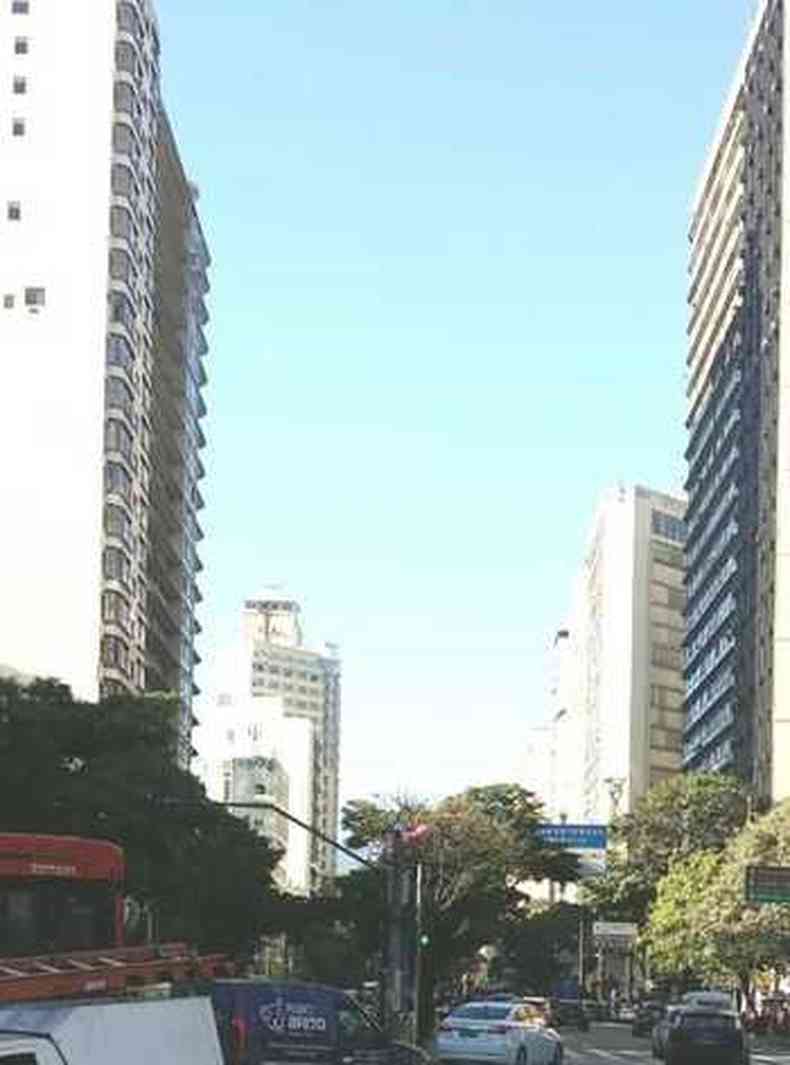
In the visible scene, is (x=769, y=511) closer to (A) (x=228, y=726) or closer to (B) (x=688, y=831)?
(B) (x=688, y=831)

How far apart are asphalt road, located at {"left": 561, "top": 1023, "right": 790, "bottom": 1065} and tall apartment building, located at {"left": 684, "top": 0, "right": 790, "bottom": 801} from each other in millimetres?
34009

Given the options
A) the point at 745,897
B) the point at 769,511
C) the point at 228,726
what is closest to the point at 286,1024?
the point at 745,897

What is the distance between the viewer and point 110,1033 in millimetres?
7012

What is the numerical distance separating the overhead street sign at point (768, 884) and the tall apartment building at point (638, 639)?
108 m

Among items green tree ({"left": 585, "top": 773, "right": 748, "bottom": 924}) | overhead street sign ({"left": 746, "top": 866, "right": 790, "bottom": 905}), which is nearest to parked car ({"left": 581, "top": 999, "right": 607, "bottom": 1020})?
green tree ({"left": 585, "top": 773, "right": 748, "bottom": 924})

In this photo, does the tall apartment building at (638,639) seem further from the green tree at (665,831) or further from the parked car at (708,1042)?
the parked car at (708,1042)

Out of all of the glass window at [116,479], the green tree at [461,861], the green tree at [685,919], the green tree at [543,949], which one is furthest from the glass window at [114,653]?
the green tree at [543,949]

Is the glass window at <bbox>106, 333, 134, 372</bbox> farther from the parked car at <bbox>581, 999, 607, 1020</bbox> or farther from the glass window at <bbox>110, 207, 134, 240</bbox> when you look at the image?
the parked car at <bbox>581, 999, 607, 1020</bbox>

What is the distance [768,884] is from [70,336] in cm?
5715

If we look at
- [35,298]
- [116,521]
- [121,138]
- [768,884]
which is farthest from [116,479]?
[768,884]

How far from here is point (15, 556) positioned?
357ft

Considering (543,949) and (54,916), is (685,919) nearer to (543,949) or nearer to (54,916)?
(543,949)

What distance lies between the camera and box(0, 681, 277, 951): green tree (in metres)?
52.9

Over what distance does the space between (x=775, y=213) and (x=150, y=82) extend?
38779 millimetres
